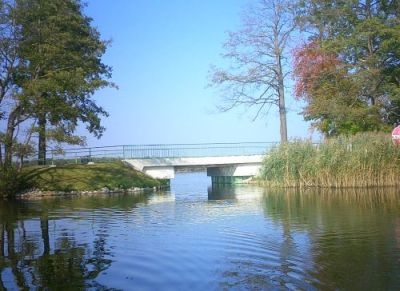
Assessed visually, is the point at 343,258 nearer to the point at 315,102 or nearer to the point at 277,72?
the point at 315,102

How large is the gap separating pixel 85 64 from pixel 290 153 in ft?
46.1

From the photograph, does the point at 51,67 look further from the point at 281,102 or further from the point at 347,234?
the point at 347,234

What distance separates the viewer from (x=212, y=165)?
4372 centimetres

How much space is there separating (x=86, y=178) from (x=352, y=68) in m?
20.1

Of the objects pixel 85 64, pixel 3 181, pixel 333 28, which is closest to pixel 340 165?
pixel 333 28

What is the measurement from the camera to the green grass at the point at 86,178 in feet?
104

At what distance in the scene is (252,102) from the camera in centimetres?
4041

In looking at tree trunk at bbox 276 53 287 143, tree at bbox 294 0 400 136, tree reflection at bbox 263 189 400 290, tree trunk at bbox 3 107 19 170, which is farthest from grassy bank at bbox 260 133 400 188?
tree trunk at bbox 3 107 19 170

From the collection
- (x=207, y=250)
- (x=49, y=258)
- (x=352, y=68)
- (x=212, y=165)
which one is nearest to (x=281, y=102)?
(x=352, y=68)

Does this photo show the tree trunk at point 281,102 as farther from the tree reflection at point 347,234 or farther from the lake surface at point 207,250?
the lake surface at point 207,250

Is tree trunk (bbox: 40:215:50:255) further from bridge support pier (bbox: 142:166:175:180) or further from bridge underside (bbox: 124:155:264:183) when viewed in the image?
bridge support pier (bbox: 142:166:175:180)

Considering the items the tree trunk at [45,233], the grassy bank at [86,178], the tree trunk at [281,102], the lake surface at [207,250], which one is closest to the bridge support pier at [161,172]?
the grassy bank at [86,178]

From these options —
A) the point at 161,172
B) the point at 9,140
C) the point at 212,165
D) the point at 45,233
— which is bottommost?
the point at 45,233

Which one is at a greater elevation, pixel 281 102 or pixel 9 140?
pixel 281 102
